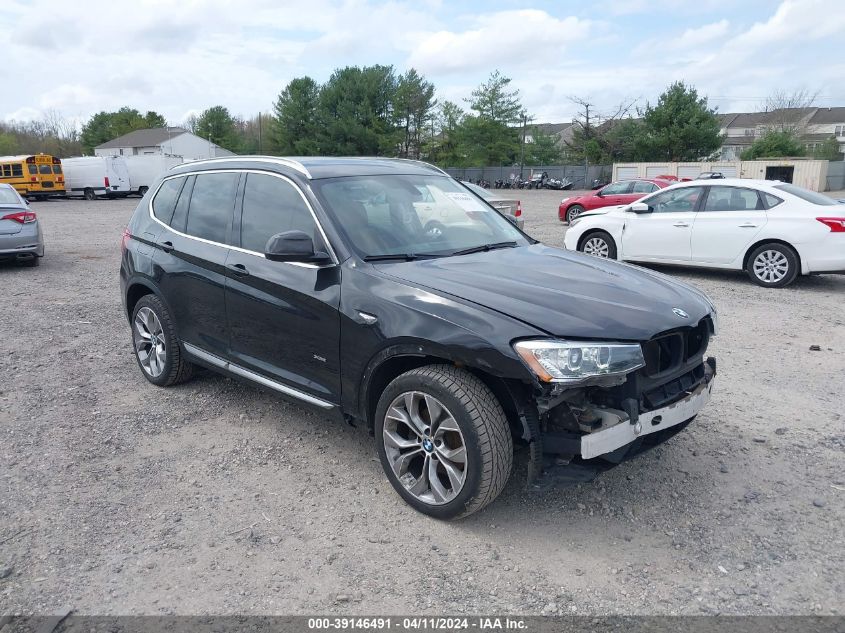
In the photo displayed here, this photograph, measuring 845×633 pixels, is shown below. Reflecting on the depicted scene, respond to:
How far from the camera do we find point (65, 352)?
21.6 ft

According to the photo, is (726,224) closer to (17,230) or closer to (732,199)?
(732,199)

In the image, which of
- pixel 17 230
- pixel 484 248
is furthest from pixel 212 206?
pixel 17 230

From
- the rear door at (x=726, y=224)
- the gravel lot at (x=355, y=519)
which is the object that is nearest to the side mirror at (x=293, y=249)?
the gravel lot at (x=355, y=519)

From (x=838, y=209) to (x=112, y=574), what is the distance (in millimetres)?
9566

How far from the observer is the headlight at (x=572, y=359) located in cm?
303

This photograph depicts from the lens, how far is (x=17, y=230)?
11.6 meters

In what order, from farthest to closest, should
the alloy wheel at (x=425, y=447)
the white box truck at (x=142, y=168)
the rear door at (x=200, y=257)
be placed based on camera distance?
the white box truck at (x=142, y=168)
the rear door at (x=200, y=257)
the alloy wheel at (x=425, y=447)

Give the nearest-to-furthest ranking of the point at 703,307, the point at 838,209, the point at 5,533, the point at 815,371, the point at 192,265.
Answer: the point at 5,533 < the point at 703,307 < the point at 192,265 < the point at 815,371 < the point at 838,209

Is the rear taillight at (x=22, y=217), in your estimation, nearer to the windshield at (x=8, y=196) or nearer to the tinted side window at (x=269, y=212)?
the windshield at (x=8, y=196)

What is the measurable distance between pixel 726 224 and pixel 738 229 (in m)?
0.20

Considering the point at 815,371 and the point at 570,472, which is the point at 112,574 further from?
the point at 815,371

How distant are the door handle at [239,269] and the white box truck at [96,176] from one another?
132 feet

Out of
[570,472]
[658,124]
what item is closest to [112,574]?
[570,472]

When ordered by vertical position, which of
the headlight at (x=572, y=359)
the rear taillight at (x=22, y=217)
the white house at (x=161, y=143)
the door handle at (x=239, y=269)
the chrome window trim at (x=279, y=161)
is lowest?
the headlight at (x=572, y=359)
